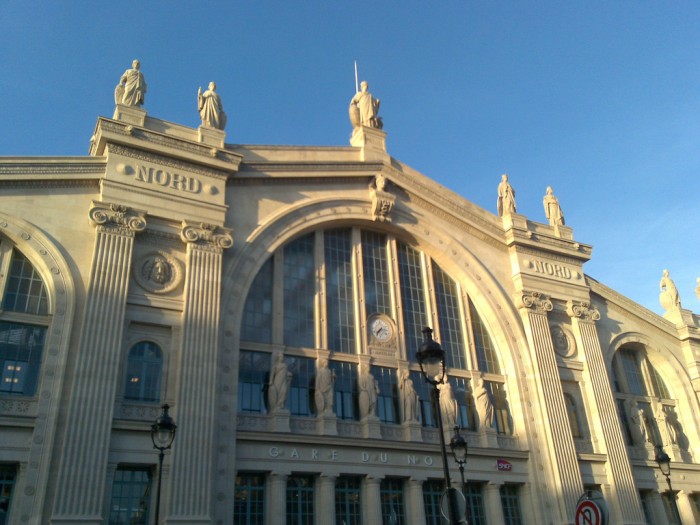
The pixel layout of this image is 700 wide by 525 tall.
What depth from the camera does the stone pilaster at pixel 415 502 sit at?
26172 millimetres

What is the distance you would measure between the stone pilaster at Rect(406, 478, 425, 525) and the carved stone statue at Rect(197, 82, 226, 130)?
16.6m

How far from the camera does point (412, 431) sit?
90.6ft

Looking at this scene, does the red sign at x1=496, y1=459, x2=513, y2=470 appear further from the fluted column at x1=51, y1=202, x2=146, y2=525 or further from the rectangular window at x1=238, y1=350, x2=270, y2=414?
the fluted column at x1=51, y1=202, x2=146, y2=525

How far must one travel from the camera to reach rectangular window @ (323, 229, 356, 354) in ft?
93.5

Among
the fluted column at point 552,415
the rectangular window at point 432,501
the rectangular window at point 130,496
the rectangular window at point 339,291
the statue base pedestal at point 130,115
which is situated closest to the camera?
the rectangular window at point 130,496

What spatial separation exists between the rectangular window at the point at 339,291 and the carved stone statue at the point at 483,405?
245 inches

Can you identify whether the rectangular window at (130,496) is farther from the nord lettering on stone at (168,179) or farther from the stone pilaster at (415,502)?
the nord lettering on stone at (168,179)

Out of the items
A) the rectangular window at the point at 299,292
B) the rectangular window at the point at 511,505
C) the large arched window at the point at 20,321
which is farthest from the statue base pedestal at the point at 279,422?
the rectangular window at the point at 511,505

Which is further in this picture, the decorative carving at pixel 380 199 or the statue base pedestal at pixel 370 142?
the statue base pedestal at pixel 370 142

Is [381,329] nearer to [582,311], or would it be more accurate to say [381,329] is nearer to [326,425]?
[326,425]

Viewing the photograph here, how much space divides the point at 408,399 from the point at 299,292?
637cm

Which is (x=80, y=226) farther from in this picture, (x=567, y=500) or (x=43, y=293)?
(x=567, y=500)

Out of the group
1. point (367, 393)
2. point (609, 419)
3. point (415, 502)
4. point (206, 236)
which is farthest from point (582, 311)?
point (206, 236)

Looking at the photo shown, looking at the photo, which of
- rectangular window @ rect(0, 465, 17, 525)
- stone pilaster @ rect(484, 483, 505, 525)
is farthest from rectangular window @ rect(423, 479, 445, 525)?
rectangular window @ rect(0, 465, 17, 525)
